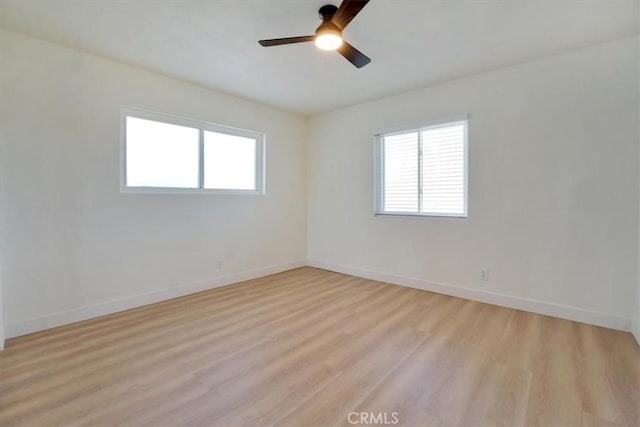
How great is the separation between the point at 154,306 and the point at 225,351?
143cm

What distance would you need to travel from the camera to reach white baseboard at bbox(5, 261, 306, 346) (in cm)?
253

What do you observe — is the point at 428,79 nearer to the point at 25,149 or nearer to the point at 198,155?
the point at 198,155

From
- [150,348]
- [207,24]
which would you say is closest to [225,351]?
[150,348]

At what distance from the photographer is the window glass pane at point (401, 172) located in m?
3.89

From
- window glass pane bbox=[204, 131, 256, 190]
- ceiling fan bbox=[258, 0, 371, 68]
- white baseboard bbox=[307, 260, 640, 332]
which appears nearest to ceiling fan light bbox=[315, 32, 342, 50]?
ceiling fan bbox=[258, 0, 371, 68]

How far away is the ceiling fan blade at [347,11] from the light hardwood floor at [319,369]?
2.35 metres

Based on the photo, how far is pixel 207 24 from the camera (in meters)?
2.36

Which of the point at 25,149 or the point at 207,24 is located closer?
the point at 207,24

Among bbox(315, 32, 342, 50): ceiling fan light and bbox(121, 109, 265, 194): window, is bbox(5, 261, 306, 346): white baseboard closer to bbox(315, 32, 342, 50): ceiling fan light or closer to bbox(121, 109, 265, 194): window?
bbox(121, 109, 265, 194): window

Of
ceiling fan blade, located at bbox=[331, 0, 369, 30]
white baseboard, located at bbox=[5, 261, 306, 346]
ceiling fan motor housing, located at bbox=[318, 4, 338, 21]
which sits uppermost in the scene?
ceiling fan motor housing, located at bbox=[318, 4, 338, 21]

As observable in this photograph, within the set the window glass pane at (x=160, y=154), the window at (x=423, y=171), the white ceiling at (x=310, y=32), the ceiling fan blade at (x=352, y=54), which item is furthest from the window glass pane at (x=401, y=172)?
the window glass pane at (x=160, y=154)

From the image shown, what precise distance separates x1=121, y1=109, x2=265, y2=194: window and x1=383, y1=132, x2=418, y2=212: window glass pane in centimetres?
188

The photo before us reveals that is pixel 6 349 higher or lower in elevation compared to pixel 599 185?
lower

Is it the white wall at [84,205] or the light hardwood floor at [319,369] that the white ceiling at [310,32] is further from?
the light hardwood floor at [319,369]
